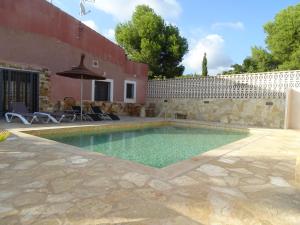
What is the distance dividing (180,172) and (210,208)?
1.08 metres

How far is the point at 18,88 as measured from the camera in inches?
401

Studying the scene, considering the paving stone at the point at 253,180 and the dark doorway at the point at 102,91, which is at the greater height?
the dark doorway at the point at 102,91

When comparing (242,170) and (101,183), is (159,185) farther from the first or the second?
(242,170)

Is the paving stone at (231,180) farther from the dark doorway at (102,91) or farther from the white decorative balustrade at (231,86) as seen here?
the dark doorway at (102,91)

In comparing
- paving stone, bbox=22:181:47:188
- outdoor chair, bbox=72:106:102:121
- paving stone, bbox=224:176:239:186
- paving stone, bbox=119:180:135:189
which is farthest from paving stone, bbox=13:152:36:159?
outdoor chair, bbox=72:106:102:121

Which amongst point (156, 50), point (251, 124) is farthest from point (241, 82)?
point (156, 50)

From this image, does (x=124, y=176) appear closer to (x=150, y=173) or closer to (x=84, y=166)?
(x=150, y=173)

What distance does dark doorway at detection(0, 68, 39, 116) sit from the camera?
31.9ft

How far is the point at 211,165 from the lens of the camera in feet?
13.1

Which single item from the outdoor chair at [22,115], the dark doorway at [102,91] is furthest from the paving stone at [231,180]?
the dark doorway at [102,91]

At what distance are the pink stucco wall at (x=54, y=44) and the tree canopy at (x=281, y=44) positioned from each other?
12.6 meters

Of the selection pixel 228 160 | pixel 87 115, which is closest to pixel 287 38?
pixel 87 115

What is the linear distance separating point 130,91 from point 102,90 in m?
2.21

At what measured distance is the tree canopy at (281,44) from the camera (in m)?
17.8
